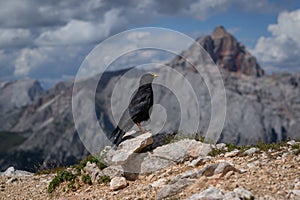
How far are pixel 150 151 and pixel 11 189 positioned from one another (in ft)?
21.8

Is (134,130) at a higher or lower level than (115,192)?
higher

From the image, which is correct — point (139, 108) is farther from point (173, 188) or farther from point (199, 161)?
point (173, 188)

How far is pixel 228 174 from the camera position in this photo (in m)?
12.4

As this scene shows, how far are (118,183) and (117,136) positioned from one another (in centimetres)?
273

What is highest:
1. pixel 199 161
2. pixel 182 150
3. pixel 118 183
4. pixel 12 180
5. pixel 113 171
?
pixel 182 150

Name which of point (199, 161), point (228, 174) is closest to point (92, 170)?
point (199, 161)

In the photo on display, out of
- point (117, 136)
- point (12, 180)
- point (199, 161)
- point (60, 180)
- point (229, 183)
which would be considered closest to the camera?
point (229, 183)

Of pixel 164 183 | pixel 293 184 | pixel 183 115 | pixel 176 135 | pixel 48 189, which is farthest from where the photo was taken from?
pixel 183 115

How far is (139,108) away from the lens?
16453mm

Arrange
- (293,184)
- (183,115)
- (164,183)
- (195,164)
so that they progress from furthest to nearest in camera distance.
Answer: (183,115) < (195,164) < (164,183) < (293,184)

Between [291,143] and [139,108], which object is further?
[139,108]

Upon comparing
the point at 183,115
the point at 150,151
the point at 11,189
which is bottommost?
the point at 11,189

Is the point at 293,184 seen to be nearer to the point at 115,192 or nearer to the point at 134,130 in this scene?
the point at 115,192

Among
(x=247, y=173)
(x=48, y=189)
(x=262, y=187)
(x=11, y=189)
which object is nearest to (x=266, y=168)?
(x=247, y=173)
